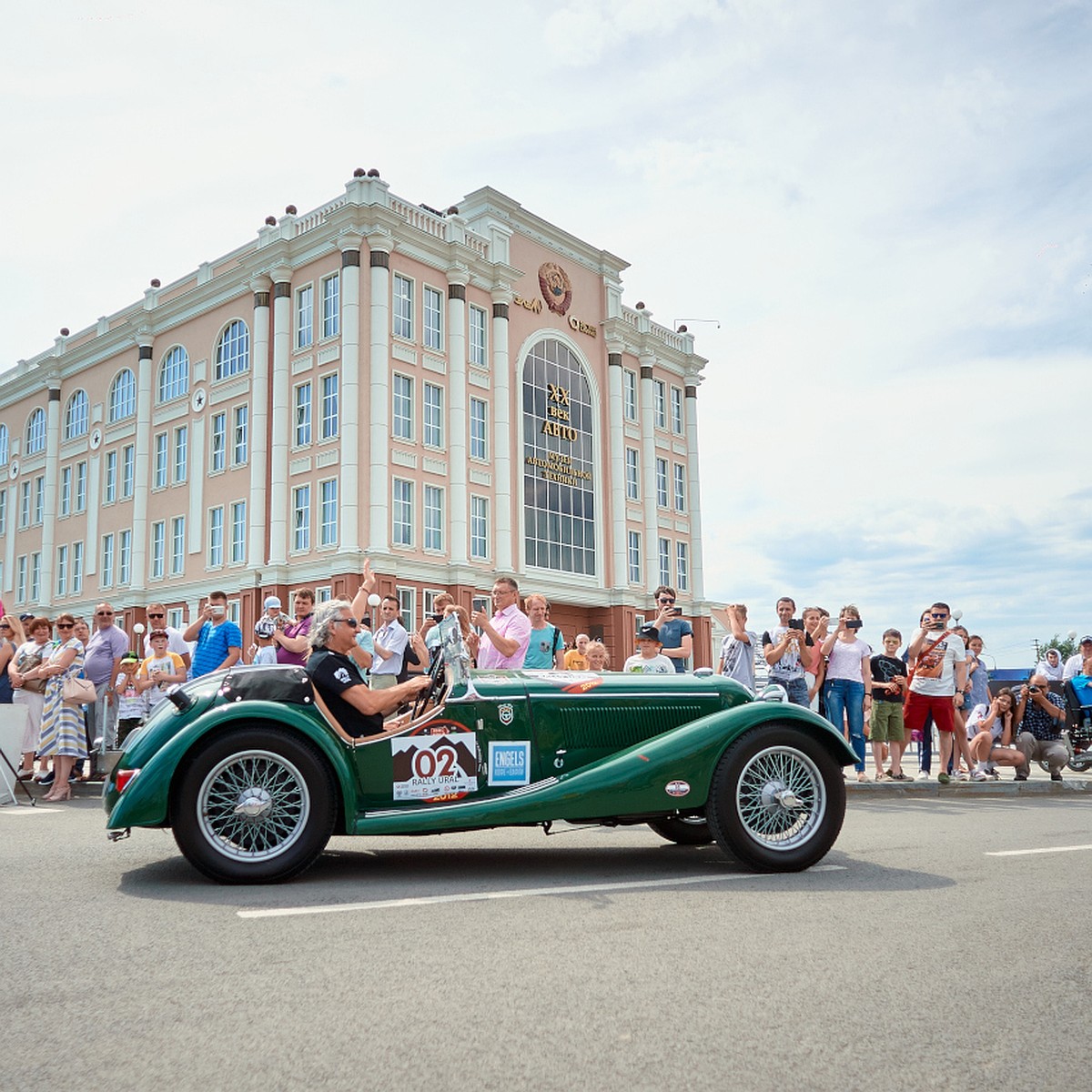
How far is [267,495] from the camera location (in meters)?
34.1

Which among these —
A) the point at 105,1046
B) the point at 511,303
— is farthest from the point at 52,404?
the point at 105,1046

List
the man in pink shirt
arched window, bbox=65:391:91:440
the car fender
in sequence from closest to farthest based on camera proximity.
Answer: the car fender < the man in pink shirt < arched window, bbox=65:391:91:440

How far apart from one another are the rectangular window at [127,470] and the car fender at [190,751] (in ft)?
122

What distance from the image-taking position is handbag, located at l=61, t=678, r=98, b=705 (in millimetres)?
10430

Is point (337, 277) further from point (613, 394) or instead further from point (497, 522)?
point (613, 394)

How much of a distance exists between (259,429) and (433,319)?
A: 22.1ft

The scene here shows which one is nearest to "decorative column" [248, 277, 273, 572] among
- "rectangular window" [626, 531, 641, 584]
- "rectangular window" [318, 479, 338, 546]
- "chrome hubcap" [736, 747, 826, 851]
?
"rectangular window" [318, 479, 338, 546]

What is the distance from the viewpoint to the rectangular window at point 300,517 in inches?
1297

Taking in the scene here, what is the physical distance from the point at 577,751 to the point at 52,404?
146 ft

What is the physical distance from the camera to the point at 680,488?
4488 cm

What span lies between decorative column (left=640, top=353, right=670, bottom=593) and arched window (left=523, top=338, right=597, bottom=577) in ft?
9.11

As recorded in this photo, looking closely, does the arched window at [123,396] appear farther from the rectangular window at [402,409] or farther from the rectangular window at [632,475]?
the rectangular window at [632,475]

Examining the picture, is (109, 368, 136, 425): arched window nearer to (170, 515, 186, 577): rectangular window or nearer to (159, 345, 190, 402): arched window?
(159, 345, 190, 402): arched window

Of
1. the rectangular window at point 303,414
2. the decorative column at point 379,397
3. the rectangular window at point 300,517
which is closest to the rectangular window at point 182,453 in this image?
the rectangular window at point 303,414
